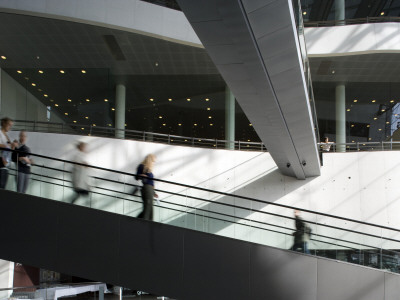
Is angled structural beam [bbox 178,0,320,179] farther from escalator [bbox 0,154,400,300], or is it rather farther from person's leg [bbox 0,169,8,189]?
person's leg [bbox 0,169,8,189]

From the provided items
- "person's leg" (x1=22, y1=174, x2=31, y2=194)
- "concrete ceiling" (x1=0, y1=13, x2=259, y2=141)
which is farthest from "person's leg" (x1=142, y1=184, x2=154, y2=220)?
"concrete ceiling" (x1=0, y1=13, x2=259, y2=141)

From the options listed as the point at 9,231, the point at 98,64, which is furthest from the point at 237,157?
the point at 9,231

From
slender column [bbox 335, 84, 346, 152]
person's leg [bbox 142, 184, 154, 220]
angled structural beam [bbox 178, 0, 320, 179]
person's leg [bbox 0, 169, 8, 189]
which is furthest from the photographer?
slender column [bbox 335, 84, 346, 152]

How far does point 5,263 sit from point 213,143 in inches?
483

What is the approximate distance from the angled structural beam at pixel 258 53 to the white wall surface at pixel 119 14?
880 cm

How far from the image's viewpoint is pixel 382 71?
61.5 feet

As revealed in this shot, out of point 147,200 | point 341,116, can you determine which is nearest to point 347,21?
point 341,116

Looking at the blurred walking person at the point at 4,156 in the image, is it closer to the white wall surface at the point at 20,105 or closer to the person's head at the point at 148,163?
the person's head at the point at 148,163

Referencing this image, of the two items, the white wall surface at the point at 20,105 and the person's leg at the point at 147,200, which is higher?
the white wall surface at the point at 20,105

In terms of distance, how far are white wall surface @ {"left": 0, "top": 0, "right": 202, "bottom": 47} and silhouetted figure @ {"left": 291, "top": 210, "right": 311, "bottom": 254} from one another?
9896mm

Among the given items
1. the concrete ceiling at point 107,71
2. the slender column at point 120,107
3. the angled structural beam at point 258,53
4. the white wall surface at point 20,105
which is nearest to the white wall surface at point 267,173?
the white wall surface at point 20,105

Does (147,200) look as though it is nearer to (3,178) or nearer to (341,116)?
(3,178)

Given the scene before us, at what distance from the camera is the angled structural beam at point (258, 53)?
12.6 feet

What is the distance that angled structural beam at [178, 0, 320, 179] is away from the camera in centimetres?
385
